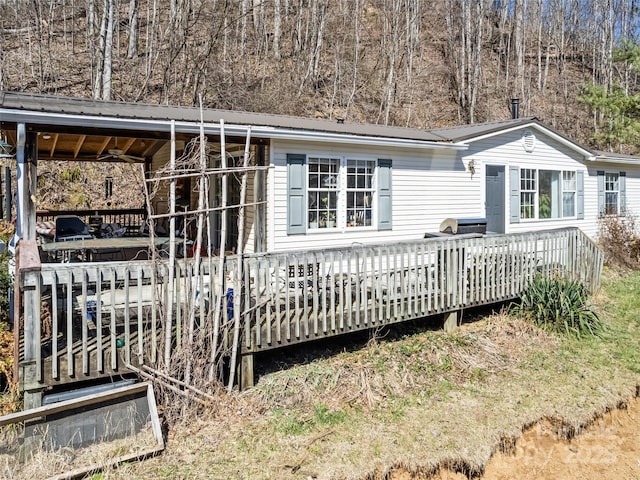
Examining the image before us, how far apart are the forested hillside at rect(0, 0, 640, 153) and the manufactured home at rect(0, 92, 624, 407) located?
7.13 m

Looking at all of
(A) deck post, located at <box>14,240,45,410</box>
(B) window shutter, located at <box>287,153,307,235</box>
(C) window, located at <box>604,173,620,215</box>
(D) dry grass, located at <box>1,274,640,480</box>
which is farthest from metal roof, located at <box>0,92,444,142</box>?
(C) window, located at <box>604,173,620,215</box>

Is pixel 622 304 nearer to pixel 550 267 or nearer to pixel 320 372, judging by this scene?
pixel 550 267

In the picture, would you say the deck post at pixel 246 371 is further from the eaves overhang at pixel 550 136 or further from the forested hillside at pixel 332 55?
the forested hillside at pixel 332 55

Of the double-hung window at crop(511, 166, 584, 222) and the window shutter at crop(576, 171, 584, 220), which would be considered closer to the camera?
the double-hung window at crop(511, 166, 584, 222)

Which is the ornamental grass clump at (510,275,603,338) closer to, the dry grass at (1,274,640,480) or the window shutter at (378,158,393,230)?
the dry grass at (1,274,640,480)

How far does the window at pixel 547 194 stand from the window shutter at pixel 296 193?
6.38 meters

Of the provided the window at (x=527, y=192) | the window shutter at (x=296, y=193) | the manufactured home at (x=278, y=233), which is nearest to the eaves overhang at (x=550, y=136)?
the manufactured home at (x=278, y=233)

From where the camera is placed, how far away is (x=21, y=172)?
6.07 metres

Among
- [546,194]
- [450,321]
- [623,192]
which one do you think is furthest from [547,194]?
[450,321]

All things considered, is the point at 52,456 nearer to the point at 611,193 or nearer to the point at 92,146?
the point at 92,146

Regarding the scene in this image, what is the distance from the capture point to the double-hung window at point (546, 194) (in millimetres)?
11562

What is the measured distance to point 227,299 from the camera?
463 cm

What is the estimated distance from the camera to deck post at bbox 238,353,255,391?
4.71 meters

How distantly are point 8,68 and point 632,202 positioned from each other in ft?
73.6
